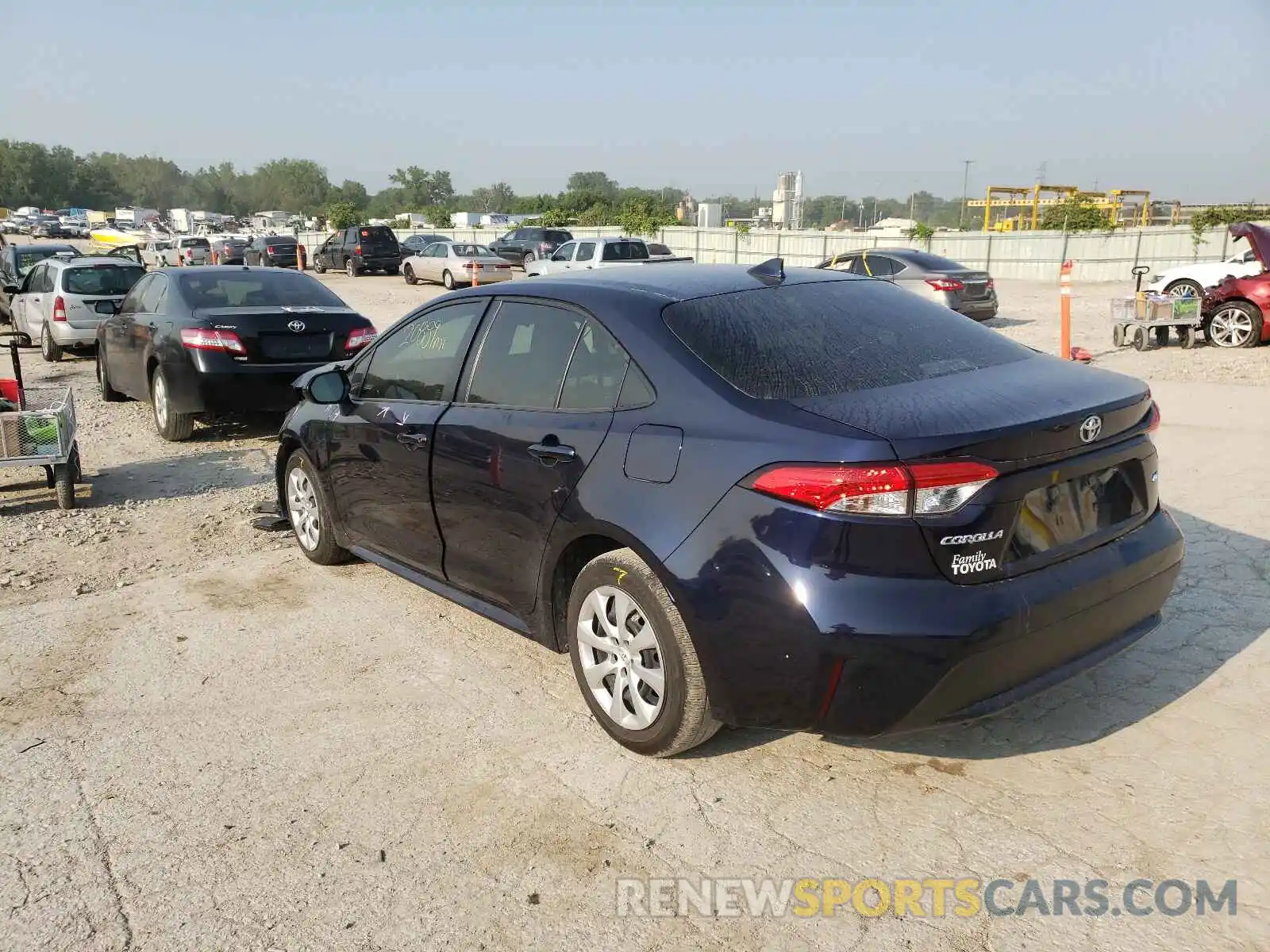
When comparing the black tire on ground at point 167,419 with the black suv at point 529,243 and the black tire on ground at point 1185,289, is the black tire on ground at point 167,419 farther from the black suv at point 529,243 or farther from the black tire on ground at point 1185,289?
the black suv at point 529,243

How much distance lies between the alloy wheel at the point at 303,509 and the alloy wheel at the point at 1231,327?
13238mm

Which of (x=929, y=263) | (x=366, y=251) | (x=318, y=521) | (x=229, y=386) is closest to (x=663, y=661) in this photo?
(x=318, y=521)

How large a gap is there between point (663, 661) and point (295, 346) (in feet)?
21.6

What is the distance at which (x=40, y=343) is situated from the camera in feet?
54.4

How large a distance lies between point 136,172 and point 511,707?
18383 centimetres

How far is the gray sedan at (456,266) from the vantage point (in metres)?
30.8

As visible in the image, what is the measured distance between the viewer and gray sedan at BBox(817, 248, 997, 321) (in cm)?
1698

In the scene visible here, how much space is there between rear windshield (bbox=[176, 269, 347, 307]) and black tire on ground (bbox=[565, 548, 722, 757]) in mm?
6806

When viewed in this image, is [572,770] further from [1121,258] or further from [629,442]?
[1121,258]

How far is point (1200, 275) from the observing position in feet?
47.7

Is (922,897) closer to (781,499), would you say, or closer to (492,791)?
(781,499)

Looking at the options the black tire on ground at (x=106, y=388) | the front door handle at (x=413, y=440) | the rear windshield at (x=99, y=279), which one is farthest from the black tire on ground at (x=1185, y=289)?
the rear windshield at (x=99, y=279)

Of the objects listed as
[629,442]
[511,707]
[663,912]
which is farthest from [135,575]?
[663,912]

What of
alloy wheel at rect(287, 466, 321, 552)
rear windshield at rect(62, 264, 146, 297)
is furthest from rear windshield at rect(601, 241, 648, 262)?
alloy wheel at rect(287, 466, 321, 552)
